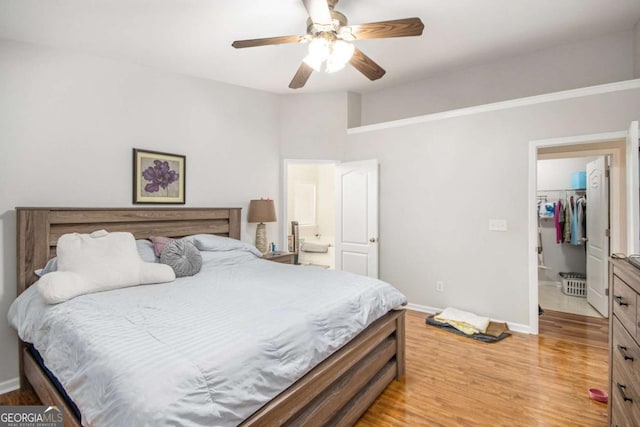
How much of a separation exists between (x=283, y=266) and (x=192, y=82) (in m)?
2.30

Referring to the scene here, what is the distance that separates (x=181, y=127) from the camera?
11.4 feet

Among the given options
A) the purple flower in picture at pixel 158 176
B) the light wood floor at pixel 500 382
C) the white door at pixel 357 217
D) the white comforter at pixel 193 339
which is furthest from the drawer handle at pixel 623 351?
the purple flower in picture at pixel 158 176

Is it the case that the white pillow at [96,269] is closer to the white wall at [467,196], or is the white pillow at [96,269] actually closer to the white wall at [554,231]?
the white wall at [467,196]

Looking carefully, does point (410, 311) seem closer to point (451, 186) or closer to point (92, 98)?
point (451, 186)

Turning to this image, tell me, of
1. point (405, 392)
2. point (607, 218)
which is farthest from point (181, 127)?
point (607, 218)

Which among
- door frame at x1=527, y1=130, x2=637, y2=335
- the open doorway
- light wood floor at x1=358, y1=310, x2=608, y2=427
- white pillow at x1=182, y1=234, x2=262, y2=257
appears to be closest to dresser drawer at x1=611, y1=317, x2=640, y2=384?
light wood floor at x1=358, y1=310, x2=608, y2=427

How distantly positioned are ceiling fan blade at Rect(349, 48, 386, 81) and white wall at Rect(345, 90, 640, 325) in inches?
61.1

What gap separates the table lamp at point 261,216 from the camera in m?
3.90

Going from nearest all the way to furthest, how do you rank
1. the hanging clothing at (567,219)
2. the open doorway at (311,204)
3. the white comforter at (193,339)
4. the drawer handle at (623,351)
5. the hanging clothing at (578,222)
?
1. the white comforter at (193,339)
2. the drawer handle at (623,351)
3. the hanging clothing at (578,222)
4. the hanging clothing at (567,219)
5. the open doorway at (311,204)

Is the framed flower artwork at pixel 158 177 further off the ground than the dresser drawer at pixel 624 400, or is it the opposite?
the framed flower artwork at pixel 158 177

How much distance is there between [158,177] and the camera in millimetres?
3266

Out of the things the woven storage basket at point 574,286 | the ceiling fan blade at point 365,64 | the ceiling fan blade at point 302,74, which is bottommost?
the woven storage basket at point 574,286

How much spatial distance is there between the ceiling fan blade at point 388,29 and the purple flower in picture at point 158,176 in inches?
90.3

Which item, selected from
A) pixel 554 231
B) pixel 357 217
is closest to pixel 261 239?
pixel 357 217
